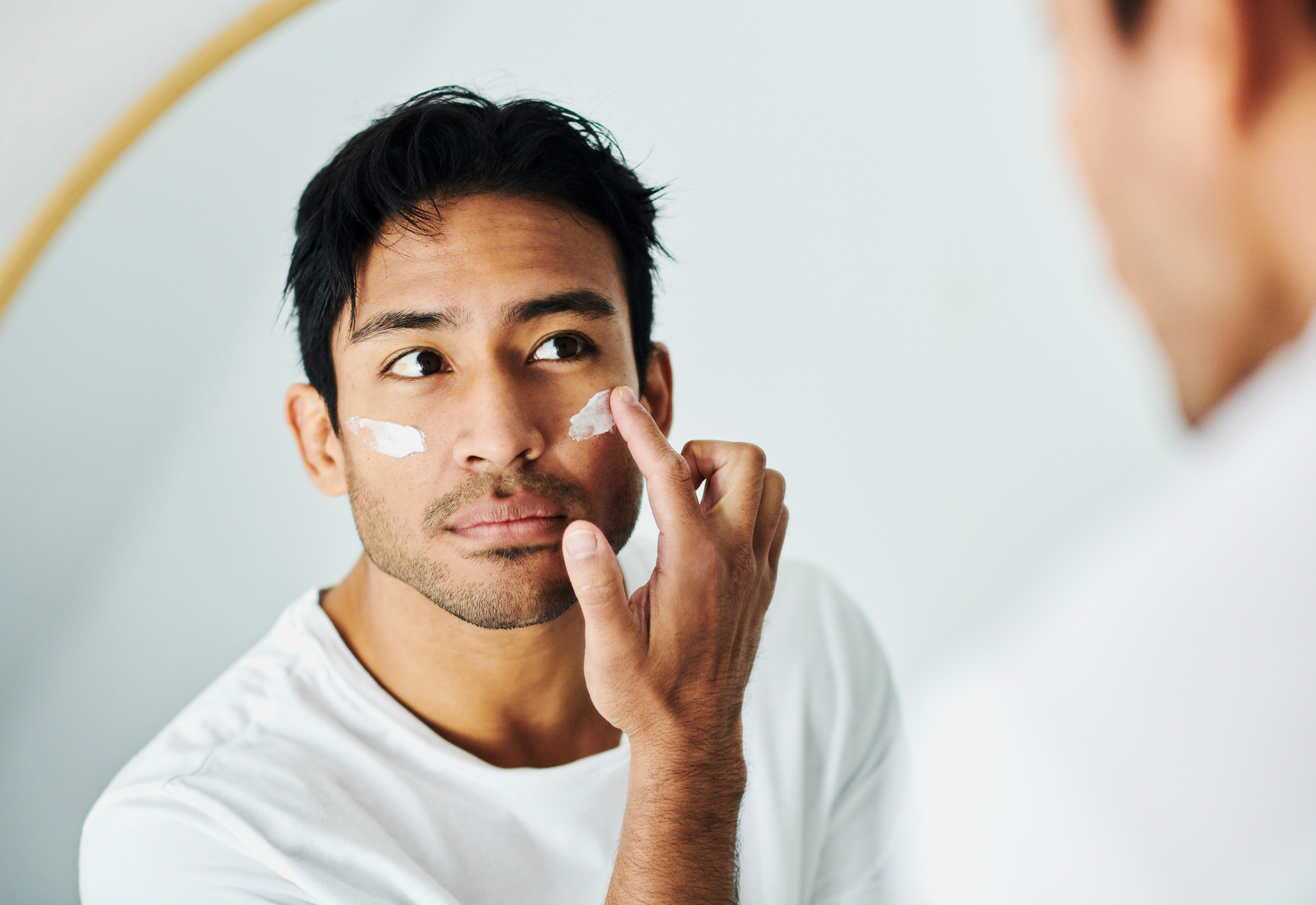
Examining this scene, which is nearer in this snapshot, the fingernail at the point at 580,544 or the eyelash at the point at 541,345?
the fingernail at the point at 580,544

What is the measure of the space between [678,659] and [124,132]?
3.41ft

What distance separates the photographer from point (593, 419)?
1150 mm

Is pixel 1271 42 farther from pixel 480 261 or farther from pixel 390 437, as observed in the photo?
pixel 390 437

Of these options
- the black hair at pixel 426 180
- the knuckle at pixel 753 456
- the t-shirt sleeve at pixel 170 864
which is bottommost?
the t-shirt sleeve at pixel 170 864

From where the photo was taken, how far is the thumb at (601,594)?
0.97 metres

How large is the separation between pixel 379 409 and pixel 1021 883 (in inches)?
35.4

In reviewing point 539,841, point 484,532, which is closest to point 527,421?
point 484,532

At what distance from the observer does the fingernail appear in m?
0.97

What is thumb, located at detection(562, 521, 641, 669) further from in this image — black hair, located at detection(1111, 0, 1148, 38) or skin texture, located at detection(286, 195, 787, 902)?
black hair, located at detection(1111, 0, 1148, 38)

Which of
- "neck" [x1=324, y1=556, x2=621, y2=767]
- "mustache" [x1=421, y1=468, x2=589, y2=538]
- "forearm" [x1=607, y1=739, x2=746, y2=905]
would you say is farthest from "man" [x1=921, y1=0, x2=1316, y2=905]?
"neck" [x1=324, y1=556, x2=621, y2=767]

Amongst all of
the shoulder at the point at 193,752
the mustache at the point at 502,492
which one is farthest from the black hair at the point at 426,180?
the shoulder at the point at 193,752

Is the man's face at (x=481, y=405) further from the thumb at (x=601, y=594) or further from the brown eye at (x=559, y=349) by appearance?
the thumb at (x=601, y=594)

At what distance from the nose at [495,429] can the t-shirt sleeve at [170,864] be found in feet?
1.72

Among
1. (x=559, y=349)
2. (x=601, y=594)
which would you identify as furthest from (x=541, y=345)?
(x=601, y=594)
